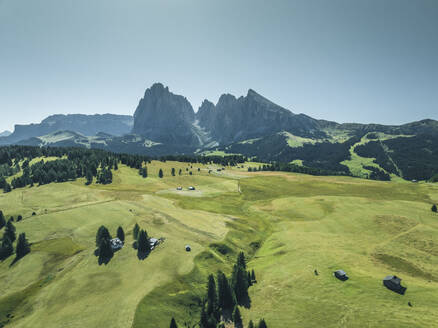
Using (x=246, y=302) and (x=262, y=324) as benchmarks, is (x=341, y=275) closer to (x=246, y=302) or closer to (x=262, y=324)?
(x=246, y=302)

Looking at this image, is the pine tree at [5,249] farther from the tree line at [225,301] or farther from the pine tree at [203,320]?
the pine tree at [203,320]

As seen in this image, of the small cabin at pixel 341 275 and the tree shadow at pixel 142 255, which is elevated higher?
the small cabin at pixel 341 275

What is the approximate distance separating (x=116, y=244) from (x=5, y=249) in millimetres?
35420

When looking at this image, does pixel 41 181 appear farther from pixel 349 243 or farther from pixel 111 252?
pixel 349 243

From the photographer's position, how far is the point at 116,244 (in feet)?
241

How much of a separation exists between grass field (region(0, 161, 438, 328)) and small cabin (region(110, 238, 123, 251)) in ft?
7.56

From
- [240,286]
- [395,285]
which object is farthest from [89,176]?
[395,285]

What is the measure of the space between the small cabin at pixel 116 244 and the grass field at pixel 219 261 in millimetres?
2304

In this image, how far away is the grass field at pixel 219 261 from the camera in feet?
160

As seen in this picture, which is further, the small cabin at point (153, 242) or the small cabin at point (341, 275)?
the small cabin at point (153, 242)

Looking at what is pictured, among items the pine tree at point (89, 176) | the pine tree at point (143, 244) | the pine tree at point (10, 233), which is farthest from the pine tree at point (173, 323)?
the pine tree at point (89, 176)

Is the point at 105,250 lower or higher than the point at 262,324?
higher

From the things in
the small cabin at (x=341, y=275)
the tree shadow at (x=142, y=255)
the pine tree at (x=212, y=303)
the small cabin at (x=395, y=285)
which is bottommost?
the pine tree at (x=212, y=303)

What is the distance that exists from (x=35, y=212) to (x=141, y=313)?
8966cm
